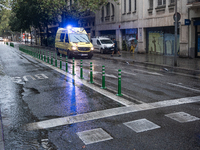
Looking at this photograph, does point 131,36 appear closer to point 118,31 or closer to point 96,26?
point 118,31

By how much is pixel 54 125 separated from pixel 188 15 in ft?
63.3

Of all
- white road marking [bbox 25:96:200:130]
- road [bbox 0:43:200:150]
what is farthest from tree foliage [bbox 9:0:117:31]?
white road marking [bbox 25:96:200:130]

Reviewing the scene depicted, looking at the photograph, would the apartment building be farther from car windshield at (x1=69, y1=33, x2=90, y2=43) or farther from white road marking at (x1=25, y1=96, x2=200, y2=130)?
white road marking at (x1=25, y1=96, x2=200, y2=130)

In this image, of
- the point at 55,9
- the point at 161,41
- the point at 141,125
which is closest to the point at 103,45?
the point at 161,41

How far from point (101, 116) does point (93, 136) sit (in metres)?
1.40

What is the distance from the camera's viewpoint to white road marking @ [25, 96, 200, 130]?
641cm

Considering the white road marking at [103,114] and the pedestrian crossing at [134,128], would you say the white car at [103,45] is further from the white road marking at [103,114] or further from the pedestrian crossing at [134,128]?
the pedestrian crossing at [134,128]

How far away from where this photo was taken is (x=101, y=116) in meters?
6.96

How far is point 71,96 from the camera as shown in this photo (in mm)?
9359

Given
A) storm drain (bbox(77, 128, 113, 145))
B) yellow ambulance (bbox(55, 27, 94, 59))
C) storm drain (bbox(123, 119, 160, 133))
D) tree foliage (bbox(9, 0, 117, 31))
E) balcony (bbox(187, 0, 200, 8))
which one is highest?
tree foliage (bbox(9, 0, 117, 31))

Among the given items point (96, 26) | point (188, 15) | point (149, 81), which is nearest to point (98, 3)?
point (96, 26)

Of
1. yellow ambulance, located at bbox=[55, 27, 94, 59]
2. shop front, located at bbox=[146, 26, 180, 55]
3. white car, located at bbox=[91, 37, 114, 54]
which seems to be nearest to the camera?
yellow ambulance, located at bbox=[55, 27, 94, 59]

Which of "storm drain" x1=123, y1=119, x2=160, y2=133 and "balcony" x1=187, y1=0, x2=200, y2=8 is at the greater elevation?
"balcony" x1=187, y1=0, x2=200, y2=8

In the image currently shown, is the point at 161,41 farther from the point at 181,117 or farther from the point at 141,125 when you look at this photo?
the point at 141,125
